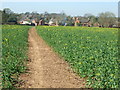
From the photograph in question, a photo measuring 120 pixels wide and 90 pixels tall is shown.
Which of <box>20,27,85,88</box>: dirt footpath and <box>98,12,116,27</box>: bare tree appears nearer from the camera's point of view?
<box>20,27,85,88</box>: dirt footpath

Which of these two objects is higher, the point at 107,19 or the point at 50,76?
the point at 107,19

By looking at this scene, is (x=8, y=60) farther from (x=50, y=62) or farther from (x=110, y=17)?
(x=110, y=17)

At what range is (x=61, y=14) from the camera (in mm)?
113000

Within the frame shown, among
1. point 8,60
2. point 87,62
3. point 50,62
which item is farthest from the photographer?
point 50,62

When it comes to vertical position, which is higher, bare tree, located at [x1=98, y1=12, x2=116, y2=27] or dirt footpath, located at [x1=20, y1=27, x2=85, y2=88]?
bare tree, located at [x1=98, y1=12, x2=116, y2=27]

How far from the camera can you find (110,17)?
84.9m

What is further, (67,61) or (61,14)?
(61,14)

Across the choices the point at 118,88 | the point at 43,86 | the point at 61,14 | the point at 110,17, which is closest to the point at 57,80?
the point at 43,86

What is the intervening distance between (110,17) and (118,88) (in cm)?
8103

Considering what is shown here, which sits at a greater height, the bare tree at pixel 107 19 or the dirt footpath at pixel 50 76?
the bare tree at pixel 107 19

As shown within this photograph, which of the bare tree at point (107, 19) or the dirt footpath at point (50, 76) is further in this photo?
the bare tree at point (107, 19)

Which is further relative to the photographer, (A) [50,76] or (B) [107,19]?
(B) [107,19]

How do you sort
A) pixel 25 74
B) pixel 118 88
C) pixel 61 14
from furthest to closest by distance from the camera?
pixel 61 14 → pixel 25 74 → pixel 118 88

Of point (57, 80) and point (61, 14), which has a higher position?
point (61, 14)
